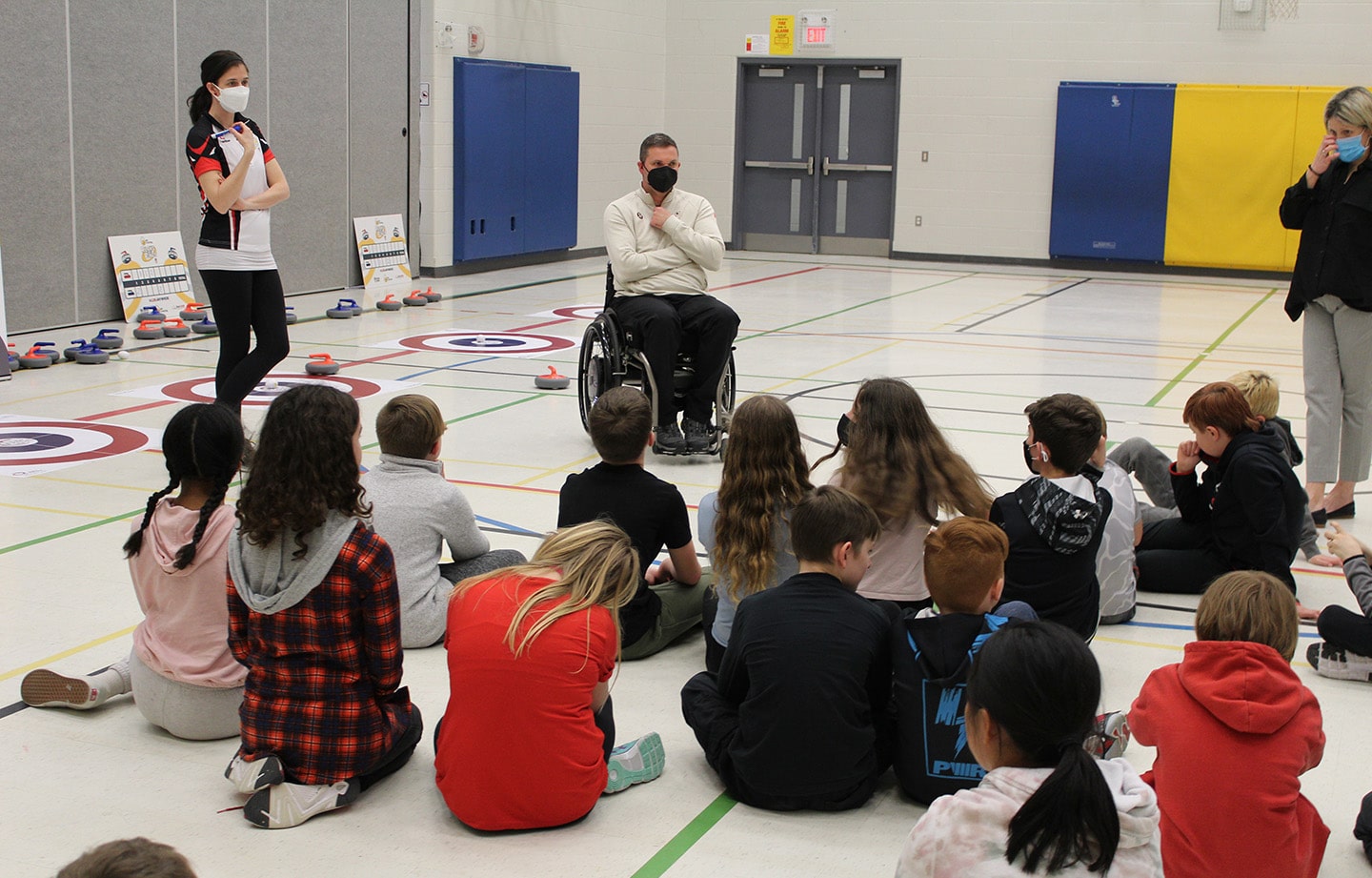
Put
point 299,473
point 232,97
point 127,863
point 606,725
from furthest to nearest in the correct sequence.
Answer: point 232,97 < point 606,725 < point 299,473 < point 127,863

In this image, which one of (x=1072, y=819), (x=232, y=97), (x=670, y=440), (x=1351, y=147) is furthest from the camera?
(x=670, y=440)

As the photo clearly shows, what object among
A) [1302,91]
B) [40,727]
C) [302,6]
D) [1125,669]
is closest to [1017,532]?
[1125,669]

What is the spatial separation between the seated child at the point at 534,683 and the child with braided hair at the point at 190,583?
580 mm

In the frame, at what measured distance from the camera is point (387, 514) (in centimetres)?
326

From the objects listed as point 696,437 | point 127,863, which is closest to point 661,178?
point 696,437

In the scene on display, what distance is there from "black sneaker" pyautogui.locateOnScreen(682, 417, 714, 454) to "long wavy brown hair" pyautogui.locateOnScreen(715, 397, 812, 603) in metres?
2.45

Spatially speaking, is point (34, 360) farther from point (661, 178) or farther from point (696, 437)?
point (696, 437)

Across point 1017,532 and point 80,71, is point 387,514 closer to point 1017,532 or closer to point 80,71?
point 1017,532

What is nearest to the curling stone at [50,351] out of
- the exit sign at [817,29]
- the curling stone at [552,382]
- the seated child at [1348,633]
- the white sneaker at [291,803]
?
the curling stone at [552,382]

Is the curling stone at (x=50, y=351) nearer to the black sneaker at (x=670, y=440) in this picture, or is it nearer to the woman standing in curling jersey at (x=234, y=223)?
the woman standing in curling jersey at (x=234, y=223)

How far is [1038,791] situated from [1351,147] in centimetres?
359

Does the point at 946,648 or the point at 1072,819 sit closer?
the point at 1072,819

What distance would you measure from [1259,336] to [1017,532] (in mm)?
7355

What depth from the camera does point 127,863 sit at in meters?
1.17
